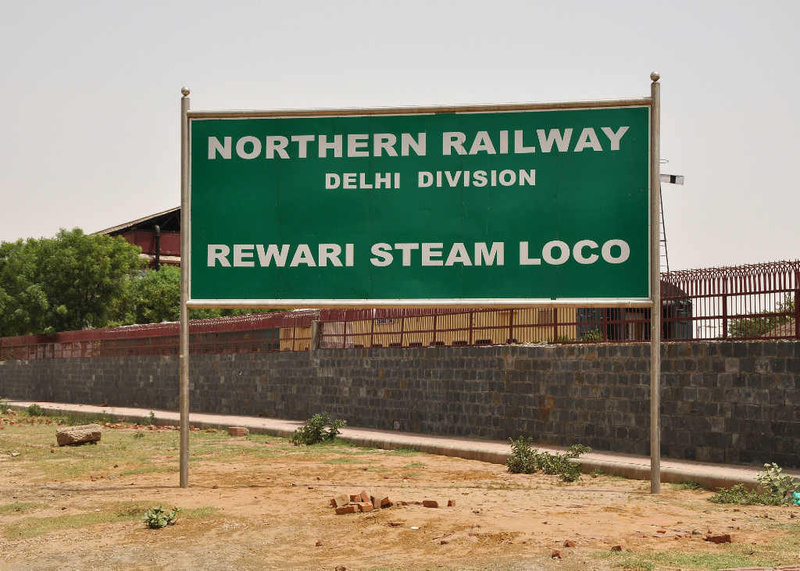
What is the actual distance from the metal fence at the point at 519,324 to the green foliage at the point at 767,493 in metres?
2.54

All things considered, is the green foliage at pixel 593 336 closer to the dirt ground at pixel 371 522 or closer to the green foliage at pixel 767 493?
the dirt ground at pixel 371 522

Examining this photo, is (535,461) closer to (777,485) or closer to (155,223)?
(777,485)

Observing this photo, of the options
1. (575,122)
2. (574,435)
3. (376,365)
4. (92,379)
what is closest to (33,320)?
(92,379)

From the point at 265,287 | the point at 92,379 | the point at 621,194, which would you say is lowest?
the point at 92,379

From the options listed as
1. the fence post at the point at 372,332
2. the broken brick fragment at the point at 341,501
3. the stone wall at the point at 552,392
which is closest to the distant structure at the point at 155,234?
the stone wall at the point at 552,392

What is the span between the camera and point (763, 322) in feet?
39.8

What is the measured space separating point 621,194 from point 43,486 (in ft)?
23.8

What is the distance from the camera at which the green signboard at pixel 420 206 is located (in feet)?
36.0

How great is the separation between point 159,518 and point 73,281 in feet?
140

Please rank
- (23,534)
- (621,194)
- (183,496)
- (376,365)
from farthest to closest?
(376,365) → (621,194) → (183,496) → (23,534)

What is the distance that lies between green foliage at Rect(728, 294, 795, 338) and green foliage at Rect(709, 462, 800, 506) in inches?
99.0

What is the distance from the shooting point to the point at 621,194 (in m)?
11.0

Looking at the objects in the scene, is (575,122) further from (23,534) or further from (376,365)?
(376,365)

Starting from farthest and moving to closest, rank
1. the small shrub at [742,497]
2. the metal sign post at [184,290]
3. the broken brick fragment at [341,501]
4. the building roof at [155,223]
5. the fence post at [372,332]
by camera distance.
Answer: the building roof at [155,223]
the fence post at [372,332]
the metal sign post at [184,290]
the small shrub at [742,497]
the broken brick fragment at [341,501]
